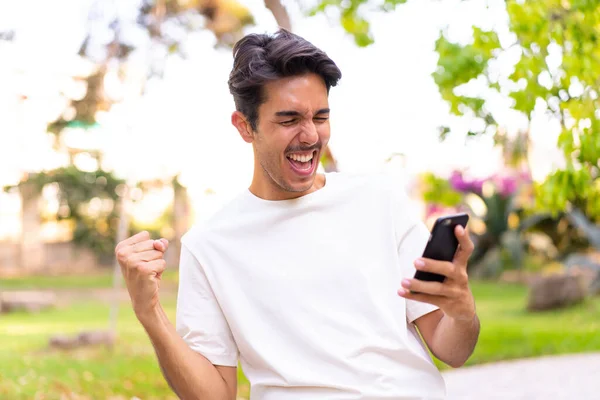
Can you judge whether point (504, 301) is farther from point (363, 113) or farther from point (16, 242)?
point (16, 242)

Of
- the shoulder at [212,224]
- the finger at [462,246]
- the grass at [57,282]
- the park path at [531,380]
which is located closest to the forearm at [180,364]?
the shoulder at [212,224]

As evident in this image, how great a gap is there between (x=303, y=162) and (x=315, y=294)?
1.04 feet

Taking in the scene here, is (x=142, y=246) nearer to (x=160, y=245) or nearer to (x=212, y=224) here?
(x=160, y=245)

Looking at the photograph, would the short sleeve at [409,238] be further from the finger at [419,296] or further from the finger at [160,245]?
the finger at [160,245]

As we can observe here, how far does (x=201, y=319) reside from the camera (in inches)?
81.0

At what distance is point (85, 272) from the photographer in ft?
50.3

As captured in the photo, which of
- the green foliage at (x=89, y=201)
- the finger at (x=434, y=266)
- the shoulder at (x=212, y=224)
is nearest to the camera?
the finger at (x=434, y=266)

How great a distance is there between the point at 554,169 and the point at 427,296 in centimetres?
138

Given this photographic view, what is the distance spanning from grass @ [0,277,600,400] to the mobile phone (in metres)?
4.54

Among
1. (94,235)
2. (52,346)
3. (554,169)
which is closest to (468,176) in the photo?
(94,235)

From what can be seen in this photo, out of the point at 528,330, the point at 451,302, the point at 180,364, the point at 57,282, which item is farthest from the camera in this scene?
the point at 57,282

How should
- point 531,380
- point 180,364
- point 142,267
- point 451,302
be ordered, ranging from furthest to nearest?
1. point 531,380
2. point 180,364
3. point 142,267
4. point 451,302

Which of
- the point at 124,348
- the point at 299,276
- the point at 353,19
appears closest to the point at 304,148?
the point at 299,276

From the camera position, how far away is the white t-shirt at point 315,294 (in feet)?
6.47
